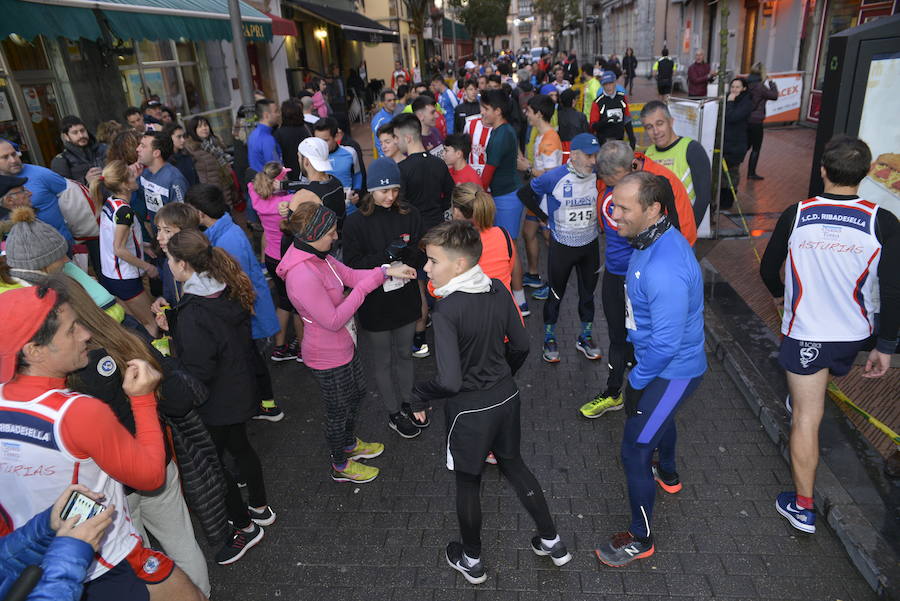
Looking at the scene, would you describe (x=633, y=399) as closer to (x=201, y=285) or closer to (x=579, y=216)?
(x=579, y=216)

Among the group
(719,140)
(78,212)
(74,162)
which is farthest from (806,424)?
(74,162)

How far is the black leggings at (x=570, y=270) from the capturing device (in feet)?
16.6

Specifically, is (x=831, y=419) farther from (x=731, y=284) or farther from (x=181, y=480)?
(x=181, y=480)

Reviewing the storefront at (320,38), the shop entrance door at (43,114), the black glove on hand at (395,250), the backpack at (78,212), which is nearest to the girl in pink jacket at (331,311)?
the black glove on hand at (395,250)

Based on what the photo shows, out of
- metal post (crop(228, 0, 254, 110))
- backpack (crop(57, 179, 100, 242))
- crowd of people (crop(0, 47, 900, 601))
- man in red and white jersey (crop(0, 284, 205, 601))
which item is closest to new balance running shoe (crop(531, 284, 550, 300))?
crowd of people (crop(0, 47, 900, 601))

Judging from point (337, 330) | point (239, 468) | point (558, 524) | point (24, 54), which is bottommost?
point (558, 524)

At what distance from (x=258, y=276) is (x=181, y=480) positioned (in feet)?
6.26

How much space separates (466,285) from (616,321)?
6.82ft

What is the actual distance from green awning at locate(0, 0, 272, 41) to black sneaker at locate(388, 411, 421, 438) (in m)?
6.53

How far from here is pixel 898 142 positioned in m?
4.73

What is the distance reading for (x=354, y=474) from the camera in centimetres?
407

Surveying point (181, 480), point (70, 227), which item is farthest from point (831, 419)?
point (70, 227)

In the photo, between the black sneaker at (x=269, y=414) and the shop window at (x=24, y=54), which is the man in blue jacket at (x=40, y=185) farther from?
the shop window at (x=24, y=54)

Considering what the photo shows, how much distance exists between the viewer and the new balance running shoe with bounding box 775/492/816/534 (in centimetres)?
335
